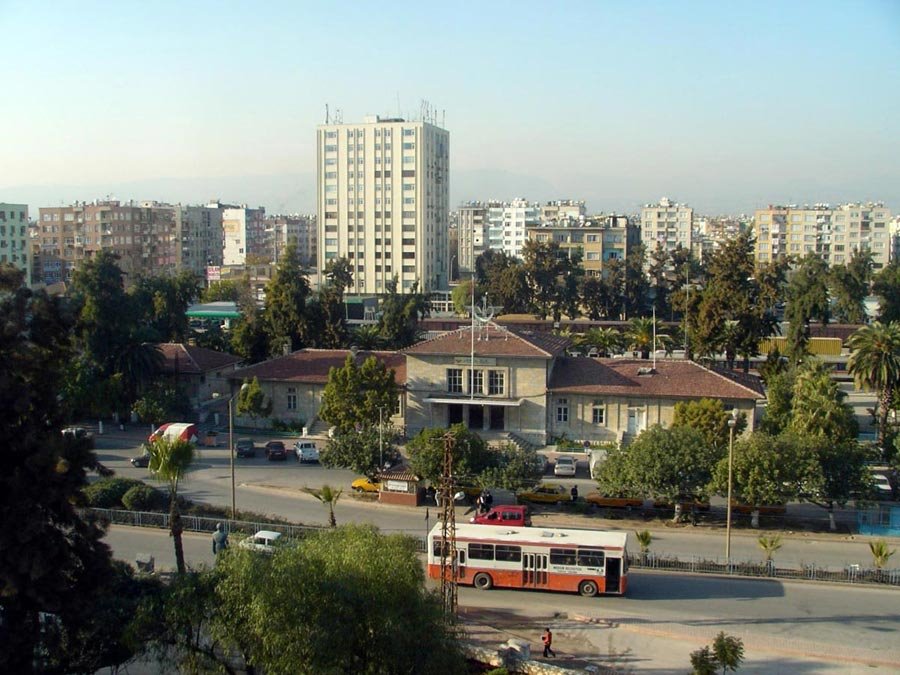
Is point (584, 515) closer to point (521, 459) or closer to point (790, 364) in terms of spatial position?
point (521, 459)

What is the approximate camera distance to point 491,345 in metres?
41.4

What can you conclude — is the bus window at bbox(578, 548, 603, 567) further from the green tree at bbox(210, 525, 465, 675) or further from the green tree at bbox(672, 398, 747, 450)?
the green tree at bbox(672, 398, 747, 450)

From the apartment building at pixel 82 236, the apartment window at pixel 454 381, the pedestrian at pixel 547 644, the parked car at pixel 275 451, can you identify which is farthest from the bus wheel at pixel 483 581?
the apartment building at pixel 82 236

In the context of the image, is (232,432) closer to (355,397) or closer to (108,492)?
(355,397)

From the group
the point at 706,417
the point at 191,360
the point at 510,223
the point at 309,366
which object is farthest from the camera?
the point at 510,223

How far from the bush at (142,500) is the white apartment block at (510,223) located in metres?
106

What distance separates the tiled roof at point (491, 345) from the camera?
134 feet

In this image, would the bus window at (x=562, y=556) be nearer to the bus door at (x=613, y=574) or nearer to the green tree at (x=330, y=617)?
the bus door at (x=613, y=574)

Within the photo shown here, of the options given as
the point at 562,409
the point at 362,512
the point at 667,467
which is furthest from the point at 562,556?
the point at 562,409

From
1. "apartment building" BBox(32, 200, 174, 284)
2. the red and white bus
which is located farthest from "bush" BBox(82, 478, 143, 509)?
"apartment building" BBox(32, 200, 174, 284)

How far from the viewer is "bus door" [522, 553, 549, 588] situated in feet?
78.2

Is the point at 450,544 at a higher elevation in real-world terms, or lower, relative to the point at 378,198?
lower

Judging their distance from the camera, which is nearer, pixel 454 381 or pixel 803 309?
pixel 454 381

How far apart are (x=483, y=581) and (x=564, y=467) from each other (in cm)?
1223
